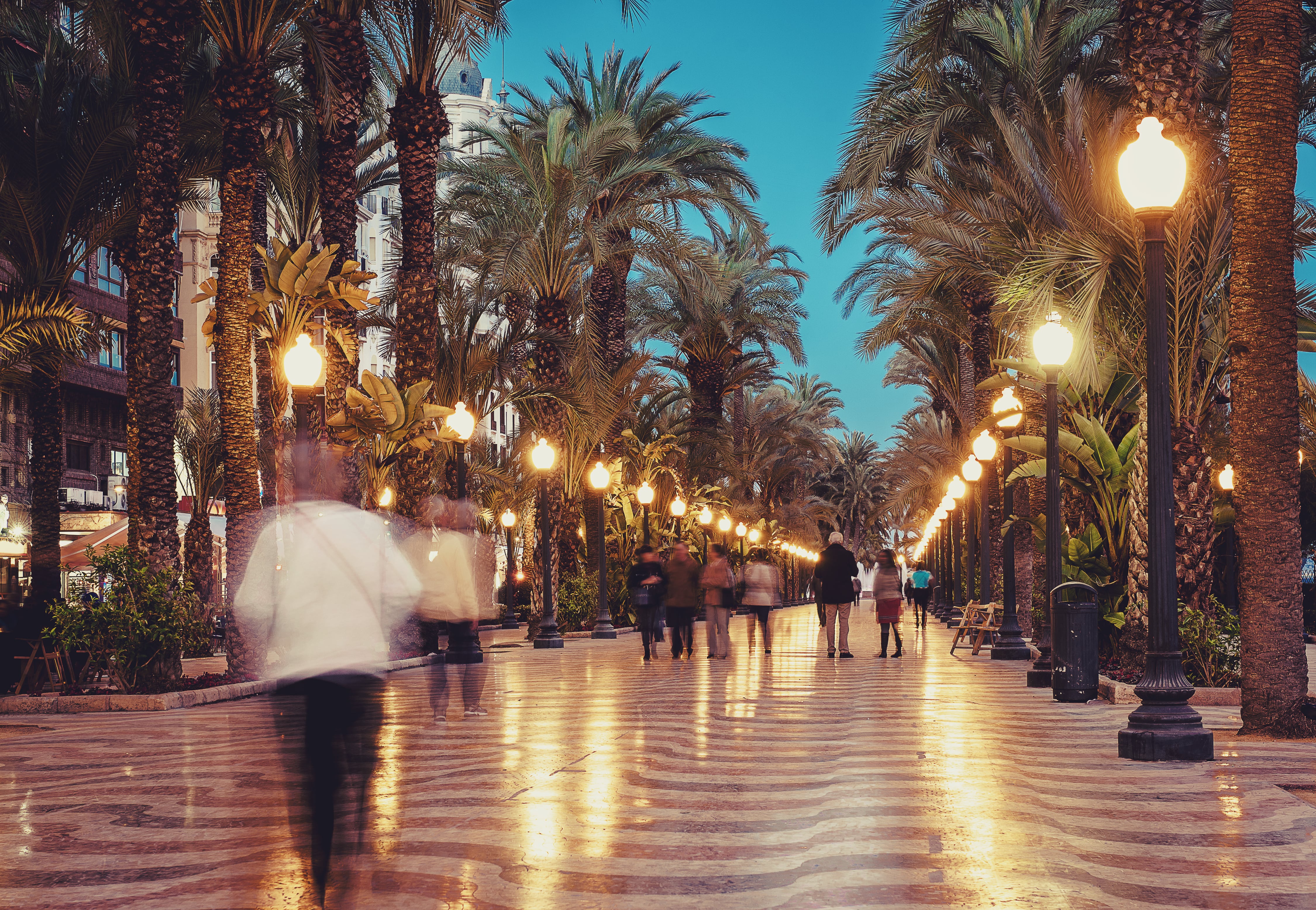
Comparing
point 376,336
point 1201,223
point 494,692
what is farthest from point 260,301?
point 376,336

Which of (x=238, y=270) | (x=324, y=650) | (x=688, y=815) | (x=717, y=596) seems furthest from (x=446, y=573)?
(x=717, y=596)

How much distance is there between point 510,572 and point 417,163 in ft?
74.0

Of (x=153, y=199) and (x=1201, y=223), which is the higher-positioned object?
(x=153, y=199)

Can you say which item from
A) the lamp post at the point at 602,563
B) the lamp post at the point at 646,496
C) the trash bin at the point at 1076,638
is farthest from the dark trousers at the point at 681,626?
the trash bin at the point at 1076,638

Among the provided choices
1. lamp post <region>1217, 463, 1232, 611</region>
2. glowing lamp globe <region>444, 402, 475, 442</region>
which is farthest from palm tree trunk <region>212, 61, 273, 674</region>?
lamp post <region>1217, 463, 1232, 611</region>

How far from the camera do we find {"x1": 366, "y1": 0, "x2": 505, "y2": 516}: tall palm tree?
22656 mm

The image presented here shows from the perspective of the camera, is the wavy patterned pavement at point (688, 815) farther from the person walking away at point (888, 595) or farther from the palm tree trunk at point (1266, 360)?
the person walking away at point (888, 595)

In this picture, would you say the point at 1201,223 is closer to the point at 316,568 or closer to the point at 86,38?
the point at 316,568

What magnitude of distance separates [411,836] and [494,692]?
353 inches

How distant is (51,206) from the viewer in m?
23.1

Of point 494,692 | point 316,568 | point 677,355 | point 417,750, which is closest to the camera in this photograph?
point 316,568

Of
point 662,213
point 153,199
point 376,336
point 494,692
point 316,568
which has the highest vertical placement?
point 376,336

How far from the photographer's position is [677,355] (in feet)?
151

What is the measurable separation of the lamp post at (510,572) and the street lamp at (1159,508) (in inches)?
1286
